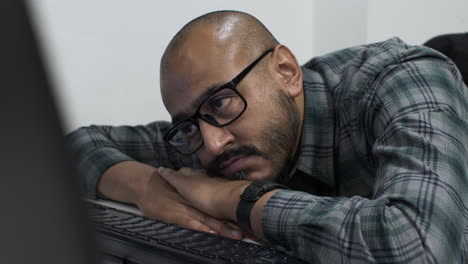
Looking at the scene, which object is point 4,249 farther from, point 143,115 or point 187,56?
point 143,115

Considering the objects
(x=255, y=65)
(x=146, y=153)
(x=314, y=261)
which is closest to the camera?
(x=314, y=261)

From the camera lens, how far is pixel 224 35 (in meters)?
1.12

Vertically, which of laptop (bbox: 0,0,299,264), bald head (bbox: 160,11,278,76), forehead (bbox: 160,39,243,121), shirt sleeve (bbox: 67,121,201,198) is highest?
laptop (bbox: 0,0,299,264)

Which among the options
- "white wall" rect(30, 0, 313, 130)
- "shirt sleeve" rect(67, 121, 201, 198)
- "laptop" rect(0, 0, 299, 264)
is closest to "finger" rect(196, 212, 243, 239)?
"shirt sleeve" rect(67, 121, 201, 198)

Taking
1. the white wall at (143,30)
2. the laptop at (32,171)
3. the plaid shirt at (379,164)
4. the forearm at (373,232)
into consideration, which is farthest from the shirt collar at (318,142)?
the laptop at (32,171)

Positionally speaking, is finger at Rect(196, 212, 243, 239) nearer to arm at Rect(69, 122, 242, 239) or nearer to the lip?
arm at Rect(69, 122, 242, 239)

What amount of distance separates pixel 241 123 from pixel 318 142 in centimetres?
21

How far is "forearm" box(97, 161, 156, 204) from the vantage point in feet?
4.15

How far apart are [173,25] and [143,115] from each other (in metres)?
0.32

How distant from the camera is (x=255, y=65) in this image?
3.73ft

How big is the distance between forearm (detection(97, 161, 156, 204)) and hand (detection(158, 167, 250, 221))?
0.08 metres

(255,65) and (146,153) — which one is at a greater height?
(255,65)

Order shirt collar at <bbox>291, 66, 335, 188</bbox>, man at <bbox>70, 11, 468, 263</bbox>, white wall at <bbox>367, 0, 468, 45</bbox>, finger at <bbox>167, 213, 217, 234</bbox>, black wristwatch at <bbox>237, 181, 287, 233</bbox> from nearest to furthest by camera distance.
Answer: man at <bbox>70, 11, 468, 263</bbox>, black wristwatch at <bbox>237, 181, 287, 233</bbox>, finger at <bbox>167, 213, 217, 234</bbox>, shirt collar at <bbox>291, 66, 335, 188</bbox>, white wall at <bbox>367, 0, 468, 45</bbox>

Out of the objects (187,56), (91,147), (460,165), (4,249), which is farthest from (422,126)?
(91,147)
